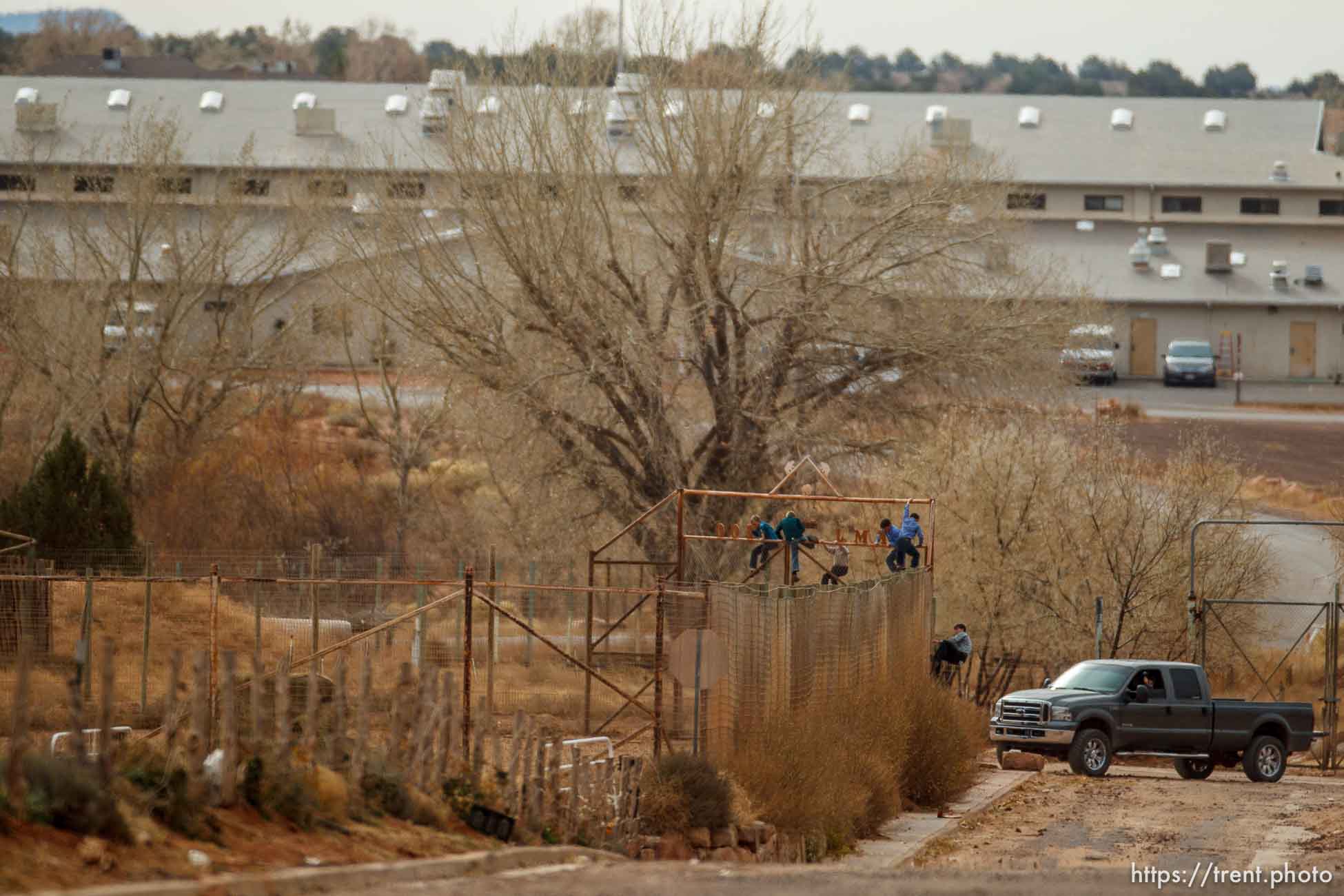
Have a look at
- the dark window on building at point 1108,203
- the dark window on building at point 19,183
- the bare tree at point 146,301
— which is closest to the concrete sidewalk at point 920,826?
the bare tree at point 146,301

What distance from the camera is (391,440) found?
4862 cm

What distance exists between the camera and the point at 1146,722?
2441 centimetres

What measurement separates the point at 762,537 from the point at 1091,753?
18.4 ft

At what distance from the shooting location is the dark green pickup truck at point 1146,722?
79.2ft

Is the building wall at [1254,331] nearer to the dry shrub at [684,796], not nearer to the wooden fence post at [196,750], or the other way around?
the dry shrub at [684,796]

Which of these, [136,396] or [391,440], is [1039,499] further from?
[136,396]

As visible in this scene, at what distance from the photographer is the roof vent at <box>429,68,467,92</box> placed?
33719mm

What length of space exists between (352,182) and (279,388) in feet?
20.6

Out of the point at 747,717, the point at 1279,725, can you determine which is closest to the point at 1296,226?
the point at 1279,725

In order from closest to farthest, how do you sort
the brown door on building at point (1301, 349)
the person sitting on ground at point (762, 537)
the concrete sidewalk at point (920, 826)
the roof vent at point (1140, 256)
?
the concrete sidewalk at point (920, 826) → the person sitting on ground at point (762, 537) → the brown door on building at point (1301, 349) → the roof vent at point (1140, 256)

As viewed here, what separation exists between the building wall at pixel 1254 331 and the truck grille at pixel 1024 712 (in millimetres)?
47289

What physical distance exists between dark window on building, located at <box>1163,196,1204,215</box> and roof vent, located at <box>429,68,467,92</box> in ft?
144

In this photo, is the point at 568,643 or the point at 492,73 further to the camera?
the point at 492,73

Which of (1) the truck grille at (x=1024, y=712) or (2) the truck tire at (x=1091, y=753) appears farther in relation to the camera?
(2) the truck tire at (x=1091, y=753)
